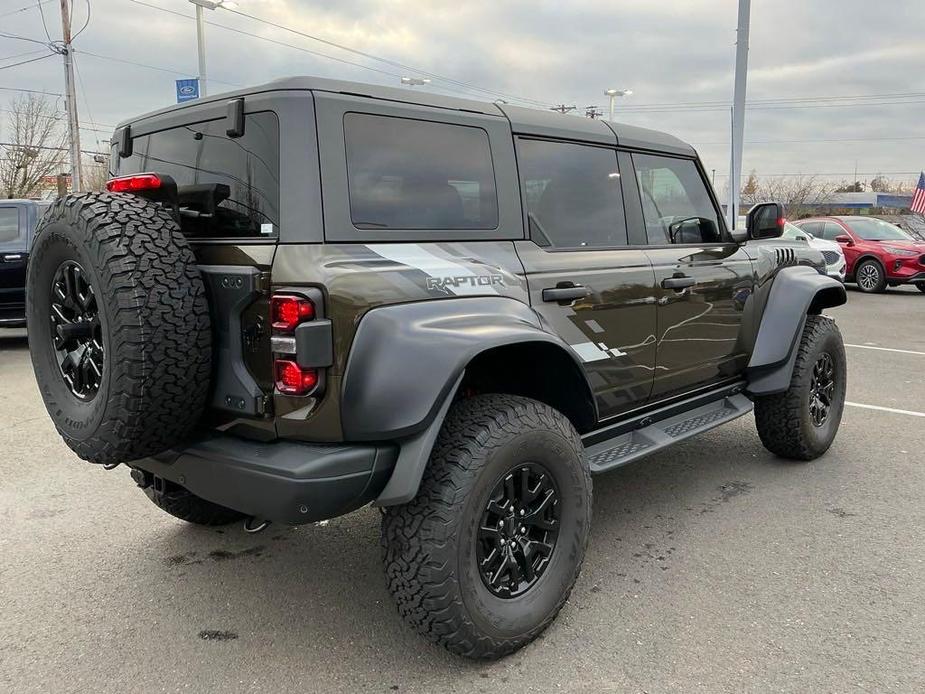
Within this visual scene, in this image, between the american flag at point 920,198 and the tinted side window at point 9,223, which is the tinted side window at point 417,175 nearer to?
the tinted side window at point 9,223

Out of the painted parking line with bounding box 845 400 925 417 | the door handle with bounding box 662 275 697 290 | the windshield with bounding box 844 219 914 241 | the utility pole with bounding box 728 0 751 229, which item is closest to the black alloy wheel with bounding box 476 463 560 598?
the door handle with bounding box 662 275 697 290

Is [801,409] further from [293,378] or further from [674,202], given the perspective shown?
[293,378]

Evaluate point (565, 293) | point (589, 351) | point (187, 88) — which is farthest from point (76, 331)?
point (187, 88)

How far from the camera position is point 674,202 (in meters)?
3.98

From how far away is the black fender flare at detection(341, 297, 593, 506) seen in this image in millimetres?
2256

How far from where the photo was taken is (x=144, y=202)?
239 centimetres

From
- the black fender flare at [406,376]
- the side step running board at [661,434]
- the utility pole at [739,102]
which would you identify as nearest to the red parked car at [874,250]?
the utility pole at [739,102]

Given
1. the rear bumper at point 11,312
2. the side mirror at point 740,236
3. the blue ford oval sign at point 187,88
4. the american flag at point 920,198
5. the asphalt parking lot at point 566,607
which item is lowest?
Result: the asphalt parking lot at point 566,607

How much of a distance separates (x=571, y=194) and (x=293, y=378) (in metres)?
1.65

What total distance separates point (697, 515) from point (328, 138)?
272cm

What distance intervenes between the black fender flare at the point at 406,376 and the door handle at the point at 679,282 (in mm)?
1404

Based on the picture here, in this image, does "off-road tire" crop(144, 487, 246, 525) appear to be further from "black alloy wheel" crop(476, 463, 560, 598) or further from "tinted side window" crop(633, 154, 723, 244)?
"tinted side window" crop(633, 154, 723, 244)

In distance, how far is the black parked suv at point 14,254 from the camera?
8.35m

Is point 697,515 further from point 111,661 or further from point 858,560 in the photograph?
point 111,661
